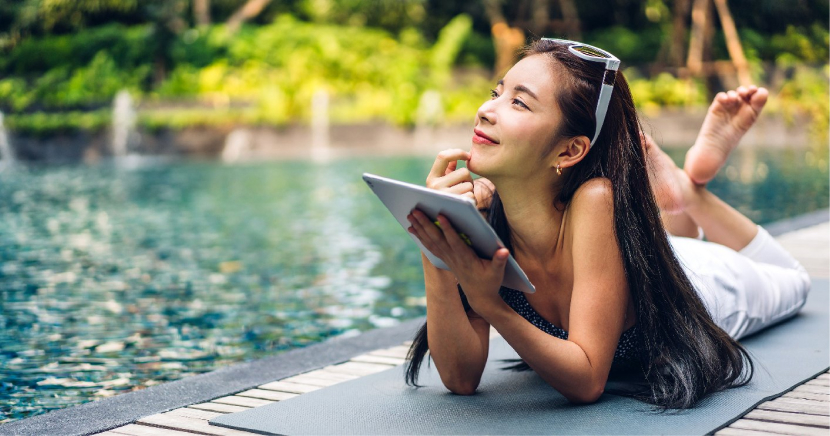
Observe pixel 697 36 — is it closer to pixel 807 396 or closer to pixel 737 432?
pixel 807 396

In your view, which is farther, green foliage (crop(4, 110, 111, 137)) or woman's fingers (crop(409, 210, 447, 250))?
green foliage (crop(4, 110, 111, 137))

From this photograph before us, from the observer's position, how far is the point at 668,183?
128 inches

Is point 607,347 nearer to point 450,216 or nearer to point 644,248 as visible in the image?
point 644,248

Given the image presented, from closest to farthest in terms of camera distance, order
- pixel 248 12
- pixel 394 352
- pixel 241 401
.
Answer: pixel 241 401
pixel 394 352
pixel 248 12

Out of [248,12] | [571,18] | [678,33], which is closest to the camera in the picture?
[678,33]

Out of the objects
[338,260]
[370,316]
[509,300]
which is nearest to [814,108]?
[338,260]

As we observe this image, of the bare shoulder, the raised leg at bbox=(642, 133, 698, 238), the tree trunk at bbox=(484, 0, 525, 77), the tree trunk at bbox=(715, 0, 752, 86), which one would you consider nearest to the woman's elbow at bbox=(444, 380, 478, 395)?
the bare shoulder

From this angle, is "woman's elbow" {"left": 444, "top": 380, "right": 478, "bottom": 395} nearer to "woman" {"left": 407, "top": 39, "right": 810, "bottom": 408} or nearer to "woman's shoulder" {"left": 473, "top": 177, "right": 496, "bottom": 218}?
"woman" {"left": 407, "top": 39, "right": 810, "bottom": 408}

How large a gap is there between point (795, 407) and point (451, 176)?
1017mm

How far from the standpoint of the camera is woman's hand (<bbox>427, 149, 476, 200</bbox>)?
207 cm

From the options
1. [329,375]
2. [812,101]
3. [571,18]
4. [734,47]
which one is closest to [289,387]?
[329,375]

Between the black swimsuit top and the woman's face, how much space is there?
1.40 feet

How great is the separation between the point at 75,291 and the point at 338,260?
1744mm

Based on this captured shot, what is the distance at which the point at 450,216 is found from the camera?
1.80 metres
